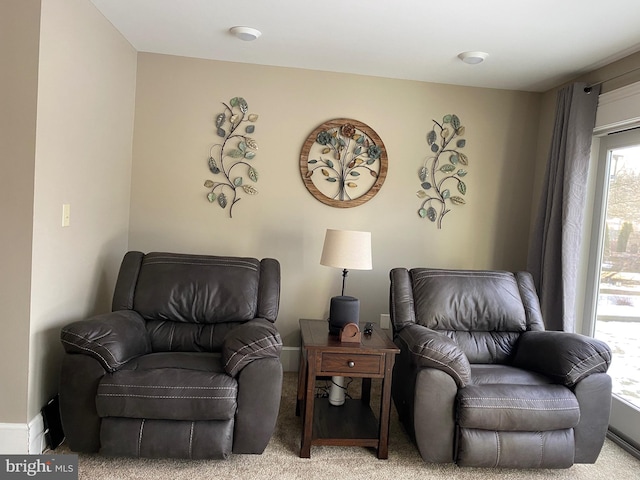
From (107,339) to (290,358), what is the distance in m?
1.64

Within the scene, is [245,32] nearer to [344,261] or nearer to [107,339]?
[344,261]

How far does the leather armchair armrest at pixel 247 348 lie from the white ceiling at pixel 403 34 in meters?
1.75

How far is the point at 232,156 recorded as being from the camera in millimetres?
3537

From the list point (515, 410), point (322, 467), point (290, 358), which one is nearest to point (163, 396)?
point (322, 467)

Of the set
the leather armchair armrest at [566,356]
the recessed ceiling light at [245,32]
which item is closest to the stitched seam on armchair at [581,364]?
the leather armchair armrest at [566,356]

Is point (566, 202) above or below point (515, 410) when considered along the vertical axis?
above

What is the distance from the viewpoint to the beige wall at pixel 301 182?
11.5 ft

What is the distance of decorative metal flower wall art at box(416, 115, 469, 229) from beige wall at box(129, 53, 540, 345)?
0.06 meters

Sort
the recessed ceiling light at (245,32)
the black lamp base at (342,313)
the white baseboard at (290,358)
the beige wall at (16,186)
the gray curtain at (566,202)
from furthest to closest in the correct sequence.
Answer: the white baseboard at (290,358) < the gray curtain at (566,202) < the recessed ceiling light at (245,32) < the black lamp base at (342,313) < the beige wall at (16,186)

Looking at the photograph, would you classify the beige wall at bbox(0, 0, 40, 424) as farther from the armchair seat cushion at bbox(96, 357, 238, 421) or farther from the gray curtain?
the gray curtain

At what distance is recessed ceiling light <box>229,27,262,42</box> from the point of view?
2.88 m

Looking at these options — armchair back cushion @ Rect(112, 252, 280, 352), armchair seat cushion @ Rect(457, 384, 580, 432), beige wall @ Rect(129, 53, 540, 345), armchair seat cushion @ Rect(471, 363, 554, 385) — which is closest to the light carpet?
armchair seat cushion @ Rect(457, 384, 580, 432)

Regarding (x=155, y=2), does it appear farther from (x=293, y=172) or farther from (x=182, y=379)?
(x=182, y=379)

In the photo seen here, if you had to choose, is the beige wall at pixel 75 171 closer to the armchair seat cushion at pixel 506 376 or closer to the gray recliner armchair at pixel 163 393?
the gray recliner armchair at pixel 163 393
